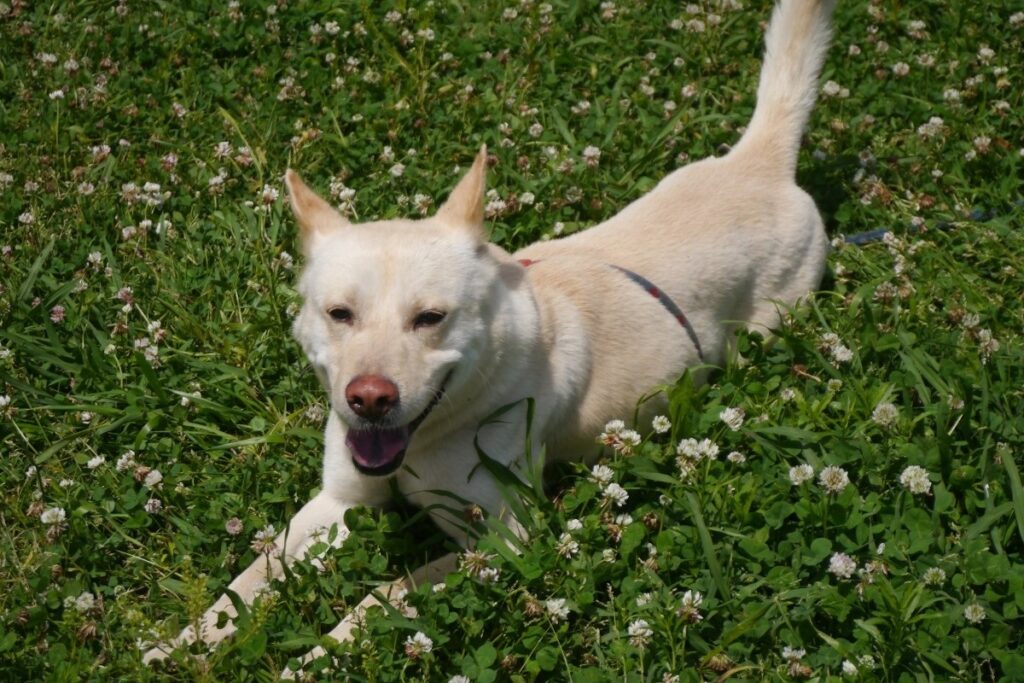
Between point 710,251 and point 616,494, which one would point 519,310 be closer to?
point 616,494

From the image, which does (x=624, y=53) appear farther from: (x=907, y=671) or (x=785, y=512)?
(x=907, y=671)

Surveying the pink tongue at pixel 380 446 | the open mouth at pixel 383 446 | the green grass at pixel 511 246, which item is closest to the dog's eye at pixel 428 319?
the open mouth at pixel 383 446

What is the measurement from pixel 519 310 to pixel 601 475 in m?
0.66

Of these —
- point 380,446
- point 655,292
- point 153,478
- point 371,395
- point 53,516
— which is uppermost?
point 371,395

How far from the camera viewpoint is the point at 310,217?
422cm

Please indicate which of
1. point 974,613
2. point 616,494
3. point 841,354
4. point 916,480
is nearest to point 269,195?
point 616,494

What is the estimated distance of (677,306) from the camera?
470 cm

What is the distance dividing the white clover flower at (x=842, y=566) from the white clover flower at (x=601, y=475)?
0.81 metres

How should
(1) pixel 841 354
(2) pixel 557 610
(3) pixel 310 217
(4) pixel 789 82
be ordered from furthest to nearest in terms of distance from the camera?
1. (4) pixel 789 82
2. (1) pixel 841 354
3. (3) pixel 310 217
4. (2) pixel 557 610

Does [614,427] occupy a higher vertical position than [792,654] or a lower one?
higher

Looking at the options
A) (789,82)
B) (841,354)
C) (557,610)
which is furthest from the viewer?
(789,82)

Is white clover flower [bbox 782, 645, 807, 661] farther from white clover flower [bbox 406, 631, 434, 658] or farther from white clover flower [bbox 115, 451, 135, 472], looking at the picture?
white clover flower [bbox 115, 451, 135, 472]

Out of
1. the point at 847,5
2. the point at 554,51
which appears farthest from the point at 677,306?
the point at 847,5

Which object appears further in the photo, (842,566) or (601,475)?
(601,475)
